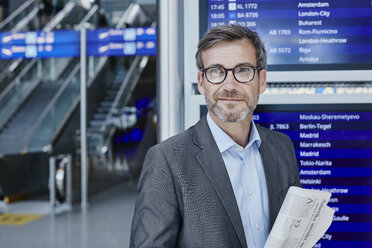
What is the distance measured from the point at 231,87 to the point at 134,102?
13.1 m

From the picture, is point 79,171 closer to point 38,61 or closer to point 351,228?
point 38,61

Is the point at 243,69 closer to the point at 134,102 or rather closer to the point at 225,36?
the point at 225,36

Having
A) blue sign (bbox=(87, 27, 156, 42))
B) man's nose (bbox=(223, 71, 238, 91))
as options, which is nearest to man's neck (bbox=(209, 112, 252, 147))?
man's nose (bbox=(223, 71, 238, 91))

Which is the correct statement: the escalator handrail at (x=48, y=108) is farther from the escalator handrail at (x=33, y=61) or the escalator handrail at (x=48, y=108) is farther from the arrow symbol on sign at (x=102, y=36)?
the arrow symbol on sign at (x=102, y=36)

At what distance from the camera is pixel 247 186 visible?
1.44 m

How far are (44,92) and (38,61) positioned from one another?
153 centimetres

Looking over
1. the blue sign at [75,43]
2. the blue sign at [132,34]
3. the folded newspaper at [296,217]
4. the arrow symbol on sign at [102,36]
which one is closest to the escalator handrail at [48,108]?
the blue sign at [75,43]

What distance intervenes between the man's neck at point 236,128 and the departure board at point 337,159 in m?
0.62

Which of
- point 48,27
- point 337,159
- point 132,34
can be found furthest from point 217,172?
point 48,27

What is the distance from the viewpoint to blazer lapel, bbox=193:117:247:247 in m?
1.30

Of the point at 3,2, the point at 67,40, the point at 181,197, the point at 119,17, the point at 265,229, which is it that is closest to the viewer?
the point at 181,197

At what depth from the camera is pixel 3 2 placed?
614 inches

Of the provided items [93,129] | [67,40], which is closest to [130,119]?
[93,129]

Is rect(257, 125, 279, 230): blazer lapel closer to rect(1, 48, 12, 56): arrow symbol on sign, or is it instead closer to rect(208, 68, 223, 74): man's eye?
rect(208, 68, 223, 74): man's eye
